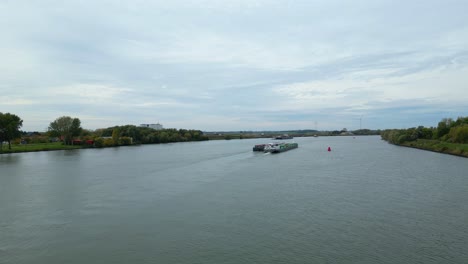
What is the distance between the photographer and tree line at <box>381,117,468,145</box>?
1543 inches

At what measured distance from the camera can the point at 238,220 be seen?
11.0m

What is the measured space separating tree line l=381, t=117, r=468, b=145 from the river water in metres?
24.2

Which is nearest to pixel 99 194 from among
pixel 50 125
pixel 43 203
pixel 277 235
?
pixel 43 203

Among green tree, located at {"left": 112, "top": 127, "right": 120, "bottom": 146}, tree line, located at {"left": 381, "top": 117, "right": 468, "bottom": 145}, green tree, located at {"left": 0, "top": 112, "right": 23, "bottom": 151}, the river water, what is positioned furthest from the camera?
green tree, located at {"left": 112, "top": 127, "right": 120, "bottom": 146}

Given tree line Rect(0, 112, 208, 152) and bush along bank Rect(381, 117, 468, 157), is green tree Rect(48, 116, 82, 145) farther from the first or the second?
bush along bank Rect(381, 117, 468, 157)

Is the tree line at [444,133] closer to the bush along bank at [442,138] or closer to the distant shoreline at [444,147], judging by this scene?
the bush along bank at [442,138]

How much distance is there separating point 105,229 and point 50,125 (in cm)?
5459

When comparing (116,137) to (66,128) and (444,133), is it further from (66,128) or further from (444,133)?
(444,133)

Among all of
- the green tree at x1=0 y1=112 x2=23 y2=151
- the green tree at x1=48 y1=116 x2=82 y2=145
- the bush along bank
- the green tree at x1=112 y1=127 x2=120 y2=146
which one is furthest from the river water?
the green tree at x1=112 y1=127 x2=120 y2=146

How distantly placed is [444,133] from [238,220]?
156ft

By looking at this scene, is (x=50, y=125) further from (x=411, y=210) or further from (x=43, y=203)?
(x=411, y=210)

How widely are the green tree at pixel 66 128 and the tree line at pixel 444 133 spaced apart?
2100 inches

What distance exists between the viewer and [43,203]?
13922mm

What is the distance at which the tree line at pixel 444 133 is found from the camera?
3919 cm
